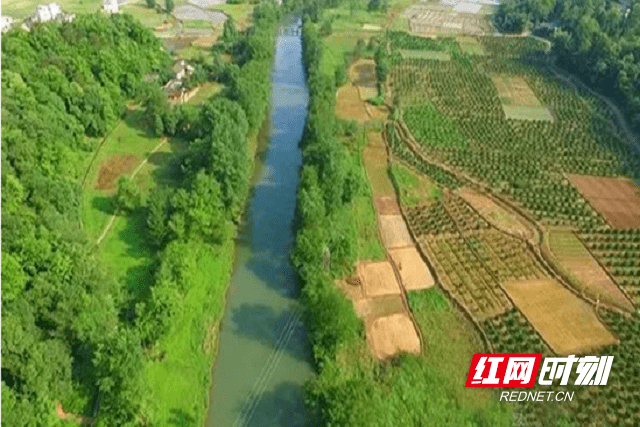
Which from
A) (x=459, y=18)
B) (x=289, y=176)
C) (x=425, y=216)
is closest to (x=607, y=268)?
(x=425, y=216)

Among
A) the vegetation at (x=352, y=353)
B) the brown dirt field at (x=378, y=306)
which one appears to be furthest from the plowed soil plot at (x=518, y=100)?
the brown dirt field at (x=378, y=306)

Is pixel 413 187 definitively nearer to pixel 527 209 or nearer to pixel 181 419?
pixel 527 209

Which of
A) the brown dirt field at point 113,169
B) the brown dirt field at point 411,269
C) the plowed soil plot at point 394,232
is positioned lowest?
the brown dirt field at point 411,269

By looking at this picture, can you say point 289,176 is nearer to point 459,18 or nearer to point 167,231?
point 167,231

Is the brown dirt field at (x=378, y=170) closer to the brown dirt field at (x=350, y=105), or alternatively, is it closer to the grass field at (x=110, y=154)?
the brown dirt field at (x=350, y=105)

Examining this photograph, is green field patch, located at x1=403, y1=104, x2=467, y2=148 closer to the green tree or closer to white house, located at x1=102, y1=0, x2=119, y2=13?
the green tree

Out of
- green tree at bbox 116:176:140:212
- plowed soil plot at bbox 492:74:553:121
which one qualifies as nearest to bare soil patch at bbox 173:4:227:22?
plowed soil plot at bbox 492:74:553:121
